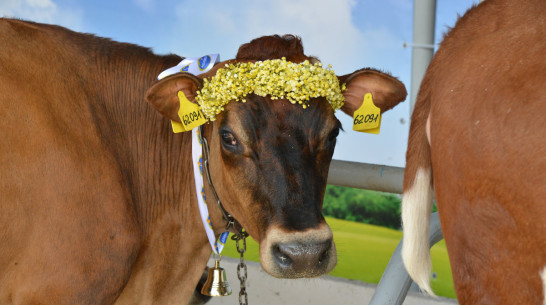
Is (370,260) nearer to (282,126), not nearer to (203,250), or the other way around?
(203,250)

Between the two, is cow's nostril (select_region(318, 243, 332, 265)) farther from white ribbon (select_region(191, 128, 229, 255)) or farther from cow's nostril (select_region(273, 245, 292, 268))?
white ribbon (select_region(191, 128, 229, 255))

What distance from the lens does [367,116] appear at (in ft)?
9.66

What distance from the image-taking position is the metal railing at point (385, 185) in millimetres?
2078

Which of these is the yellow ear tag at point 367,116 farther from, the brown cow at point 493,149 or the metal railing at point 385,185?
the brown cow at point 493,149

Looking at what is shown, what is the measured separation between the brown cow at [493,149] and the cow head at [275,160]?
2.35 feet

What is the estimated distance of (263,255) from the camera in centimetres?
243

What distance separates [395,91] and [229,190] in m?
0.97

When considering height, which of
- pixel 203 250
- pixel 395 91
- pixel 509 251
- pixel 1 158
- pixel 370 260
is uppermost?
pixel 395 91

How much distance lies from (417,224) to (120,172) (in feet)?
4.76

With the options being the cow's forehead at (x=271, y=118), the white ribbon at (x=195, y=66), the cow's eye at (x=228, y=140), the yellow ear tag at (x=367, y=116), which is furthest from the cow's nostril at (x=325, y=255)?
the white ribbon at (x=195, y=66)

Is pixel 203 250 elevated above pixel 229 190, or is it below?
below

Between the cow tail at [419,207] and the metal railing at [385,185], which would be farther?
the metal railing at [385,185]

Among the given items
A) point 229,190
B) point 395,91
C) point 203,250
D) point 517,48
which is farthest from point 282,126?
point 517,48

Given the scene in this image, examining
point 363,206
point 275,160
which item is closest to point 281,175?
point 275,160
